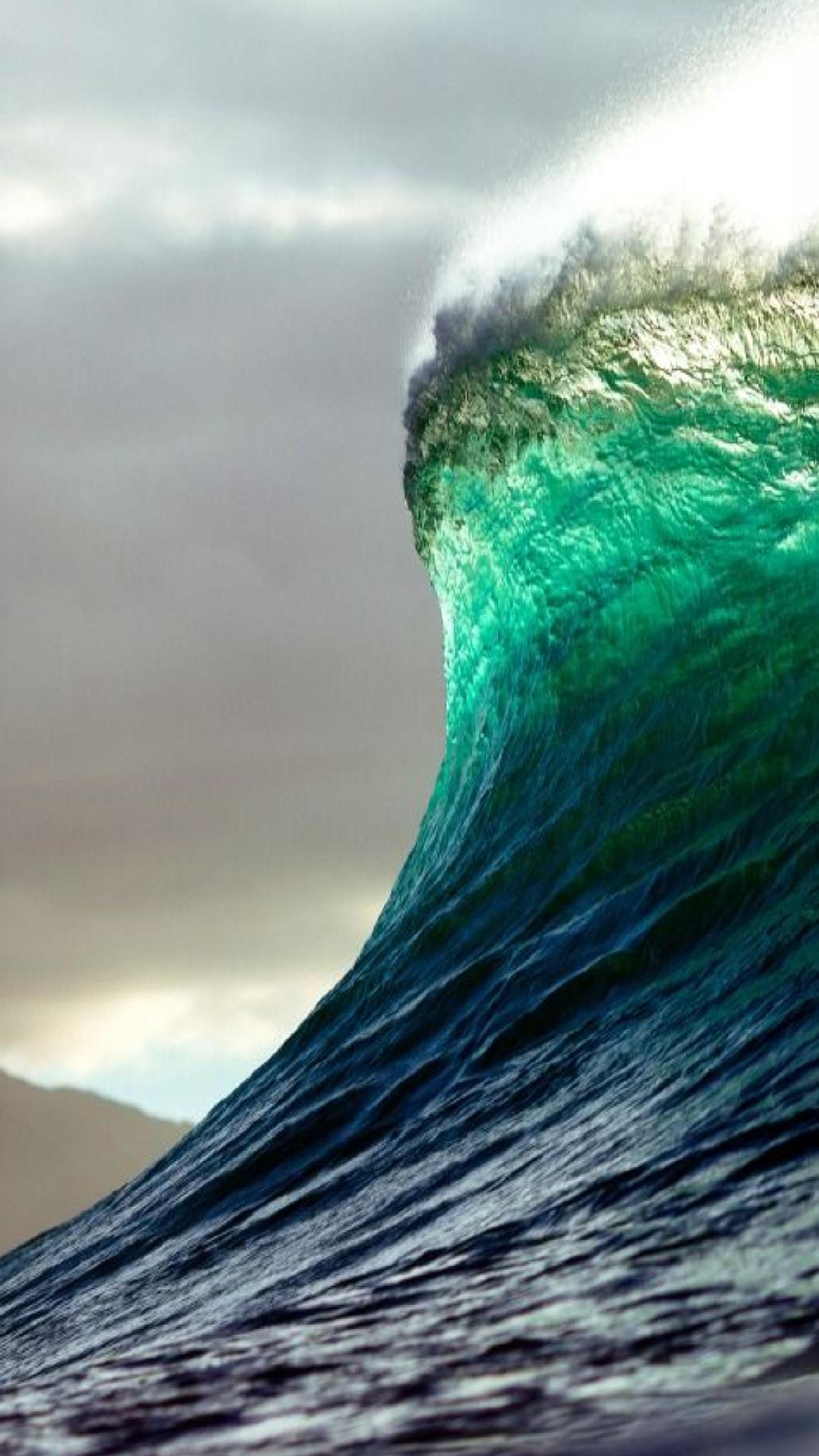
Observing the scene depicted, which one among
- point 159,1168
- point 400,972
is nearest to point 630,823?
point 400,972

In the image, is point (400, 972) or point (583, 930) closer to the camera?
point (583, 930)

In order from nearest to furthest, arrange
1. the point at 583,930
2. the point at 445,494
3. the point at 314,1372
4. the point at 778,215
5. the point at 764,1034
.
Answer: the point at 314,1372
the point at 764,1034
the point at 583,930
the point at 778,215
the point at 445,494

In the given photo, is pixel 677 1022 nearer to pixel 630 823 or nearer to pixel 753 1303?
pixel 630 823
